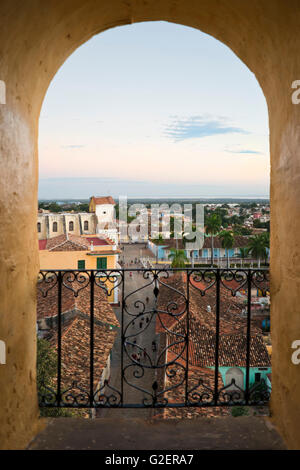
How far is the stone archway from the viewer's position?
1.96 meters

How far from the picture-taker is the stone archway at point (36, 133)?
1.96 m

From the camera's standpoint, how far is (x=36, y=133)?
251 cm

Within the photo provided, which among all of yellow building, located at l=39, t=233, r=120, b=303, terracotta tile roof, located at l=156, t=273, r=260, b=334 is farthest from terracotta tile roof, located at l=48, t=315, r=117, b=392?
yellow building, located at l=39, t=233, r=120, b=303

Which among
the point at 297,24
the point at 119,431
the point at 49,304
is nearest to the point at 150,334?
the point at 49,304

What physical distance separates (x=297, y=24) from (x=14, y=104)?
1.61 metres

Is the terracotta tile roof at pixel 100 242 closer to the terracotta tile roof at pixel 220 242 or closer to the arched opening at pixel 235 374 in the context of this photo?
the arched opening at pixel 235 374

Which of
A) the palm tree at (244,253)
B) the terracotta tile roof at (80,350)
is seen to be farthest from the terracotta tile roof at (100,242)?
the palm tree at (244,253)

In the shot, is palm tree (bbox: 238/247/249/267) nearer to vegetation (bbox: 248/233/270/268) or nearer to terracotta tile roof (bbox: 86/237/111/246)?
vegetation (bbox: 248/233/270/268)

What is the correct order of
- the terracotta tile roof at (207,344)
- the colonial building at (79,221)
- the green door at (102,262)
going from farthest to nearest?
the colonial building at (79,221) → the green door at (102,262) → the terracotta tile roof at (207,344)

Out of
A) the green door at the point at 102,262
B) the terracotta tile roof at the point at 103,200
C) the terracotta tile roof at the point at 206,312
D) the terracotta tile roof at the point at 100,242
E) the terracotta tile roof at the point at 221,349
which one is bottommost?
the terracotta tile roof at the point at 221,349

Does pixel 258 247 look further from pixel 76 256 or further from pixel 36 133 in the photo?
pixel 36 133

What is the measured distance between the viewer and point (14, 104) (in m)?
2.04

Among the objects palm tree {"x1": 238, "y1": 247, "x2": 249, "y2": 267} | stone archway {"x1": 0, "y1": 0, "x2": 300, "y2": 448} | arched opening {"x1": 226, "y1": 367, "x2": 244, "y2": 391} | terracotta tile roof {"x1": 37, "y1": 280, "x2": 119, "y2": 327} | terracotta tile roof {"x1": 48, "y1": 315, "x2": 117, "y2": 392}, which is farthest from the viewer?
palm tree {"x1": 238, "y1": 247, "x2": 249, "y2": 267}

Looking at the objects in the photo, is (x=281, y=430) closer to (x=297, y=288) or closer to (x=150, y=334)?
(x=297, y=288)
